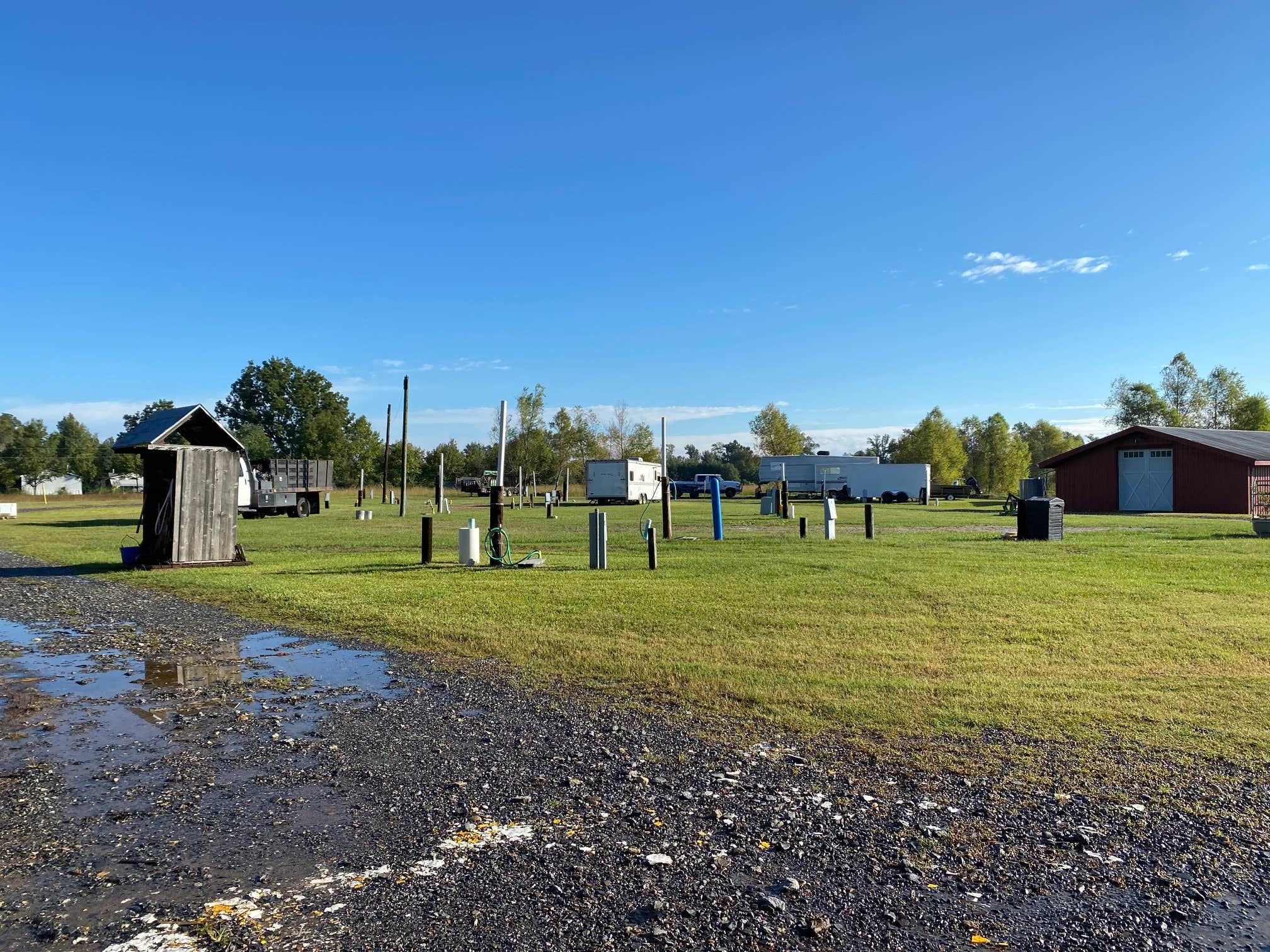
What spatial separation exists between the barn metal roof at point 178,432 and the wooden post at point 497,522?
5.07 metres

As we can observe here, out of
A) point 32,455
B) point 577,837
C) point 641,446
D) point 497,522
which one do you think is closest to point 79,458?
point 32,455

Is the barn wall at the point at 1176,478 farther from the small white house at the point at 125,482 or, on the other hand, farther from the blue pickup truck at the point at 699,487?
the small white house at the point at 125,482

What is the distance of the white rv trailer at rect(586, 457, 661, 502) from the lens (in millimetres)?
47844

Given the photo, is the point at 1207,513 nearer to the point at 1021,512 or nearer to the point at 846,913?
the point at 1021,512

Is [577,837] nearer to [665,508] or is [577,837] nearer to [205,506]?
[205,506]

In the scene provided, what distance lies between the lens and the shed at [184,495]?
1530 cm

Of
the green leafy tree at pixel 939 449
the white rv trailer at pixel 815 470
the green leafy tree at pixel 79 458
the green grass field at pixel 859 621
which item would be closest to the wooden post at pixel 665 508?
the green grass field at pixel 859 621

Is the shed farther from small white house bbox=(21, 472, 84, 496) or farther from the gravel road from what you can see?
small white house bbox=(21, 472, 84, 496)

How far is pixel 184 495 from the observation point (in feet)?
51.0

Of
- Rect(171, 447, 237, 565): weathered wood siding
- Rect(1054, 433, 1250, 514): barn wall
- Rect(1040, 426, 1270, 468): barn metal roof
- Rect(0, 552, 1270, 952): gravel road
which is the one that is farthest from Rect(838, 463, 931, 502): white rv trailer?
Rect(0, 552, 1270, 952): gravel road

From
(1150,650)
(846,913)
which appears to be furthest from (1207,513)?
(846,913)

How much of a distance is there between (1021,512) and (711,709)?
55.3 ft

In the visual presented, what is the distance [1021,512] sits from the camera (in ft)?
66.4

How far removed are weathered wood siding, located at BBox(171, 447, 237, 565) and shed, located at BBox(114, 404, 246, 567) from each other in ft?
0.04
